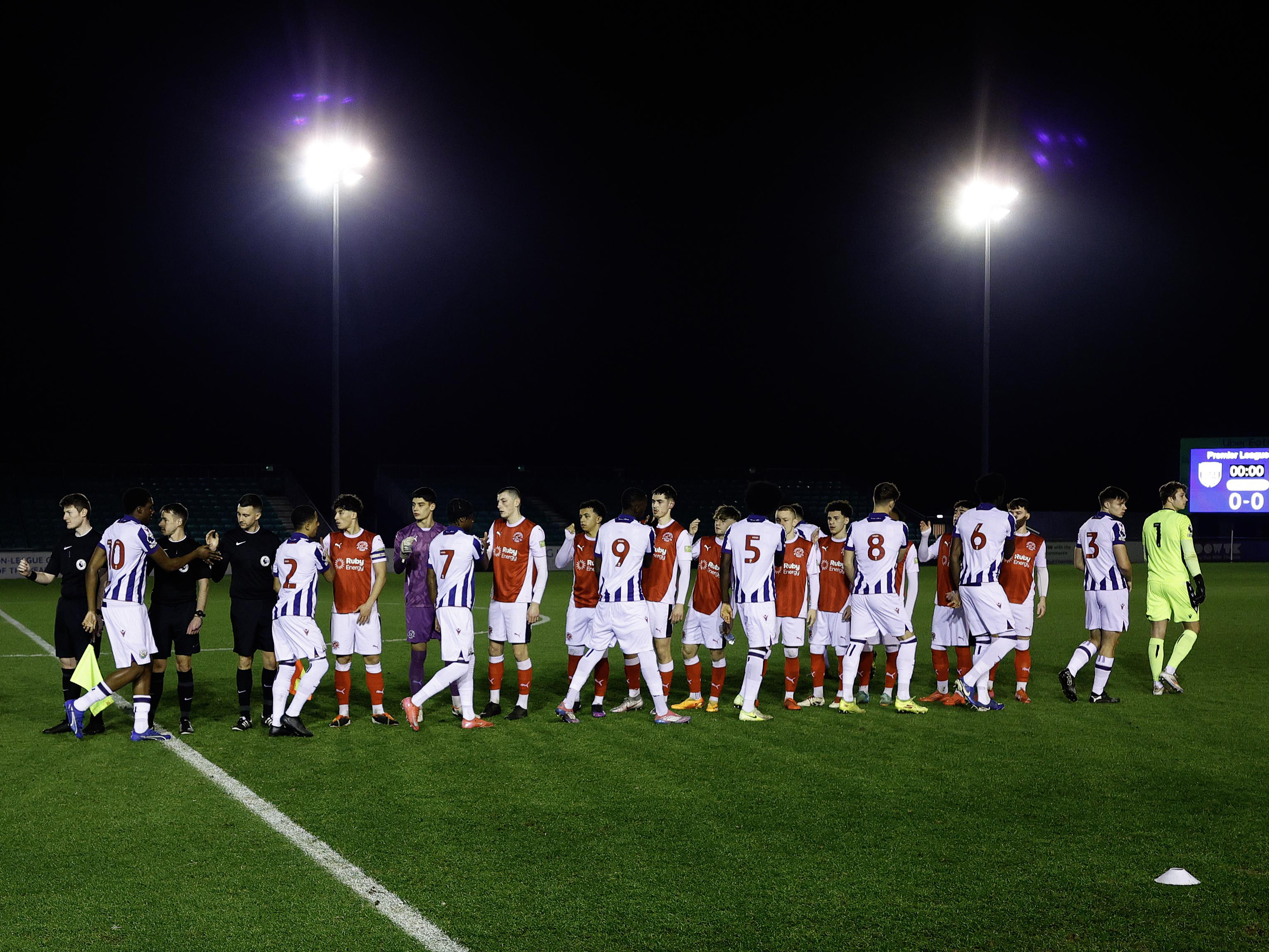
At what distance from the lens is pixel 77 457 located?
89.8 ft

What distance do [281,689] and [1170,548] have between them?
27.7ft

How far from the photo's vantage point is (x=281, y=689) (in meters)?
7.69

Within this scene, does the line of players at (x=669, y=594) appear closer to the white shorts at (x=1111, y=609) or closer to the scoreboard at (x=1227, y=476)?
the white shorts at (x=1111, y=609)

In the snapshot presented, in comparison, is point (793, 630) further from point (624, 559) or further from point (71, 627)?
point (71, 627)

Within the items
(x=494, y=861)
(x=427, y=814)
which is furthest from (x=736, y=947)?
(x=427, y=814)

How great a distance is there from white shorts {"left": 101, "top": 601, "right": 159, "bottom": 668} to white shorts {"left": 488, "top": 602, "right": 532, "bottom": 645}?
8.66 feet

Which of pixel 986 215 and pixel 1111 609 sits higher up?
pixel 986 215

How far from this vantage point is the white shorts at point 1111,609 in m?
9.54

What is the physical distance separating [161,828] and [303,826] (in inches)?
29.9

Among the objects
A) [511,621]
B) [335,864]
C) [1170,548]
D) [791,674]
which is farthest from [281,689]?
[1170,548]

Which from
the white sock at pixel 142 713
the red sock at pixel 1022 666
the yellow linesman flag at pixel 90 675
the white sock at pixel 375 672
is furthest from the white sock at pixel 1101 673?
the yellow linesman flag at pixel 90 675

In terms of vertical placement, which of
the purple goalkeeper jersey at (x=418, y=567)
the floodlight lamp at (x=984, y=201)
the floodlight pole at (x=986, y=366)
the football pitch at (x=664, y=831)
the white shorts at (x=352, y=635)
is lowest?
the football pitch at (x=664, y=831)

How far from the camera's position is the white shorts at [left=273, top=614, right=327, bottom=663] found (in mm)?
7555

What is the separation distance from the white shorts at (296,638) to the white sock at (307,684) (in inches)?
2.8
